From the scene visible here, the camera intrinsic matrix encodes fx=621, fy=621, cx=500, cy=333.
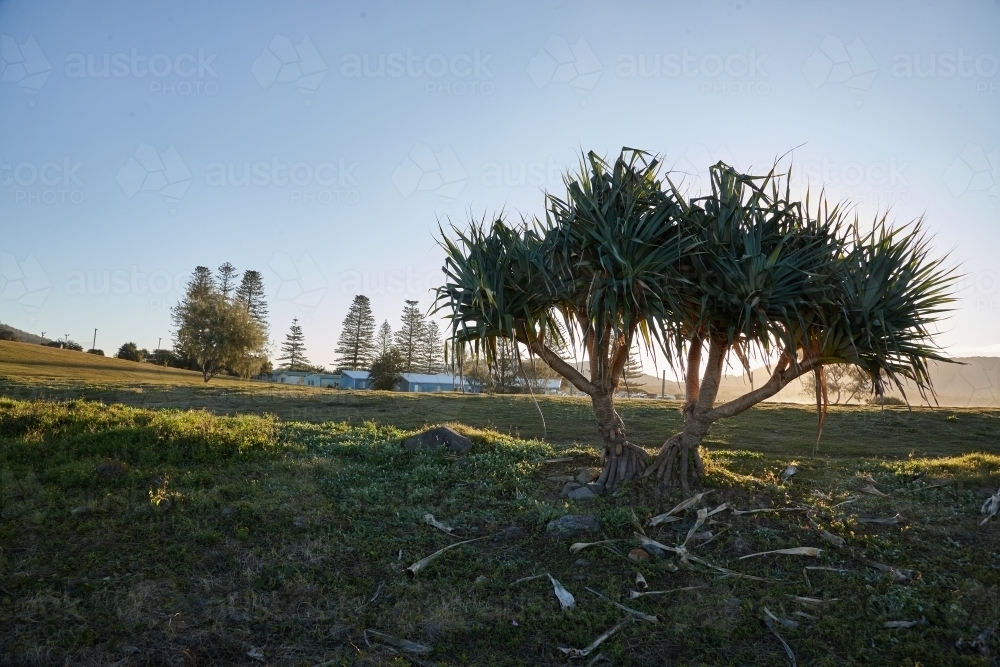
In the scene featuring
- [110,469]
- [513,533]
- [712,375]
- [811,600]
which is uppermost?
[712,375]

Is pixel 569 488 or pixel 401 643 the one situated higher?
pixel 569 488

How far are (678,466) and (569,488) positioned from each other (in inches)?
69.3

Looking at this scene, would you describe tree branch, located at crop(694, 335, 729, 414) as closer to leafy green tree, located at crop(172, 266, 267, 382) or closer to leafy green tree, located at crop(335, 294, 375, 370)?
leafy green tree, located at crop(172, 266, 267, 382)

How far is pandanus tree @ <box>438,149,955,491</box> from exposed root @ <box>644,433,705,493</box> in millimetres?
21

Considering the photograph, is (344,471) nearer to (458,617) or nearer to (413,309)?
(458,617)

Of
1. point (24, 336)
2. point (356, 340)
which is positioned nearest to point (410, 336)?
point (356, 340)

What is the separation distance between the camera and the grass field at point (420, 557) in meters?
5.39

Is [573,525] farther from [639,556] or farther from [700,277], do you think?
[700,277]

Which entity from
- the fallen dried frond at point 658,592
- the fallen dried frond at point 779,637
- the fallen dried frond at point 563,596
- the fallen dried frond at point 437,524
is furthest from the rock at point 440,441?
the fallen dried frond at point 779,637

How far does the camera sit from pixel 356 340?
3474 inches

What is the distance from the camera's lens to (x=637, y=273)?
27.6ft

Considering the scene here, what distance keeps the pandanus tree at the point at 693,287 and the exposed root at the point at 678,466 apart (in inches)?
0.8

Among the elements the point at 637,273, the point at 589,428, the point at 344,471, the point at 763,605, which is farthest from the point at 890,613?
the point at 589,428

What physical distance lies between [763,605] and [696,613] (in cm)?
70
